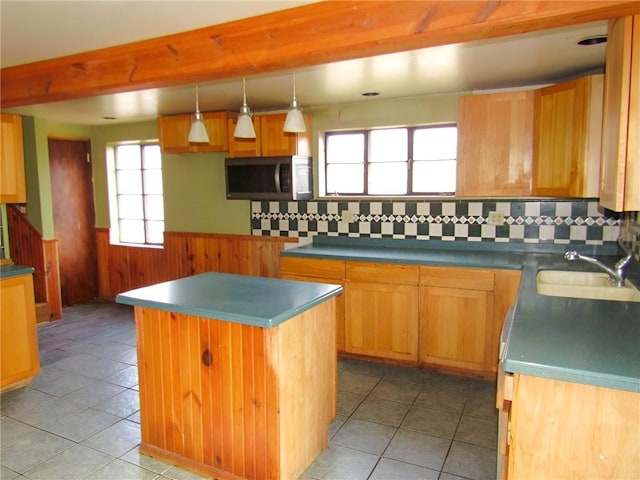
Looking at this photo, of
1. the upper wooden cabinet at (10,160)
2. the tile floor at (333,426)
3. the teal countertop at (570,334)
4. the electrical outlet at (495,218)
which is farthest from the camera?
the electrical outlet at (495,218)

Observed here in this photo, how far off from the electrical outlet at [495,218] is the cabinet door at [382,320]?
87 centimetres

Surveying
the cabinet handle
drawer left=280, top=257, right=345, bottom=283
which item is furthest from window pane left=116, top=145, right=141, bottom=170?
the cabinet handle

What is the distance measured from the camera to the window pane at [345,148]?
13.8ft

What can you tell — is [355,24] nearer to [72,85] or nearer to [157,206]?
[72,85]

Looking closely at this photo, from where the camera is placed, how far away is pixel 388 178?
4.11 meters

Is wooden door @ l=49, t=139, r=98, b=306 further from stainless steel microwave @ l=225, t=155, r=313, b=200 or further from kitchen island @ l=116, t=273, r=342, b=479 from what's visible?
kitchen island @ l=116, t=273, r=342, b=479

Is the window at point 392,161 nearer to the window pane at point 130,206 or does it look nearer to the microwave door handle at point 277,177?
the microwave door handle at point 277,177

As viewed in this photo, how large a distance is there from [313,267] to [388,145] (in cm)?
128

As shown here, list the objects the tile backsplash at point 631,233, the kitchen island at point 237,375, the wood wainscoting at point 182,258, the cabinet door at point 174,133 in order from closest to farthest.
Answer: the kitchen island at point 237,375
the tile backsplash at point 631,233
the cabinet door at point 174,133
the wood wainscoting at point 182,258

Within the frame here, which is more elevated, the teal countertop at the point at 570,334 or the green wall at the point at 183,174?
the green wall at the point at 183,174

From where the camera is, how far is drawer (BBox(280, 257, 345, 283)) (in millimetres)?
3693

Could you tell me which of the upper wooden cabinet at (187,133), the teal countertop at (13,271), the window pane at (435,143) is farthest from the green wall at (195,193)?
the teal countertop at (13,271)

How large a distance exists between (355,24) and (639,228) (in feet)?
6.91

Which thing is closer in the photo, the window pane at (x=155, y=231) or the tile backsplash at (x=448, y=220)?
the tile backsplash at (x=448, y=220)
